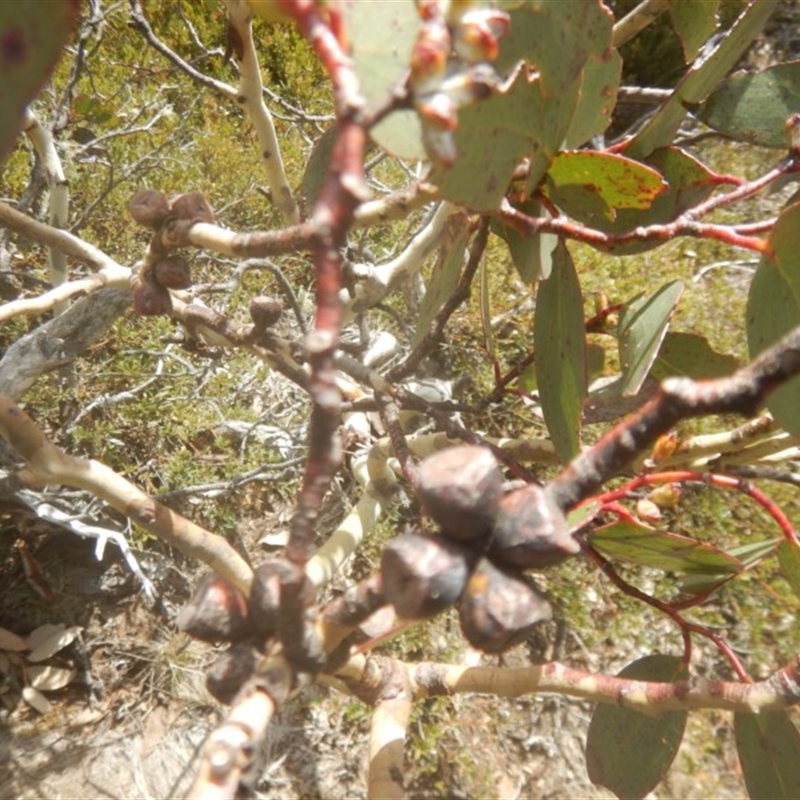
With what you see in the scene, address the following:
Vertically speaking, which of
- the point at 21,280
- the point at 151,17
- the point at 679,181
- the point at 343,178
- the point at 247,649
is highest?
the point at 151,17

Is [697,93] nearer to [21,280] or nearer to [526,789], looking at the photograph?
[526,789]

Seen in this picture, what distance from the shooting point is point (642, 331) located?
Result: 74 cm

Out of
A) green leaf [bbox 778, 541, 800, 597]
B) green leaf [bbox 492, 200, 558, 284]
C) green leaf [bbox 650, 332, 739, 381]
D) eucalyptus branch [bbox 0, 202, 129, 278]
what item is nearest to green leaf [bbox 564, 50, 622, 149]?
green leaf [bbox 492, 200, 558, 284]

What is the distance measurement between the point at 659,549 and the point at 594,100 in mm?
351

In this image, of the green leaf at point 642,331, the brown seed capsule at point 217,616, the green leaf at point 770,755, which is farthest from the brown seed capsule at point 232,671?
the green leaf at point 770,755

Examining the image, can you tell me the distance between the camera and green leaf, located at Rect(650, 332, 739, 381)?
81 centimetres

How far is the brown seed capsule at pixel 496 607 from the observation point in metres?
0.33

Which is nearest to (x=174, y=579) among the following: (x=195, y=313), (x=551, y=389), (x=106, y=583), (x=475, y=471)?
(x=106, y=583)

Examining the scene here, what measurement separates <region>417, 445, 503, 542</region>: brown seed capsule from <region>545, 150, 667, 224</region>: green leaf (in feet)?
1.01

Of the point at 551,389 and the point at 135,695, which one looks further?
the point at 135,695

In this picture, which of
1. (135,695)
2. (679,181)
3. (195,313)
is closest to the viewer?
(679,181)

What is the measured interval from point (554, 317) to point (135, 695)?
1.27m

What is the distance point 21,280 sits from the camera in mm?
1720

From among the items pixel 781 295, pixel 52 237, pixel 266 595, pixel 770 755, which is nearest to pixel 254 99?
pixel 52 237
